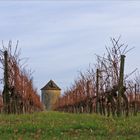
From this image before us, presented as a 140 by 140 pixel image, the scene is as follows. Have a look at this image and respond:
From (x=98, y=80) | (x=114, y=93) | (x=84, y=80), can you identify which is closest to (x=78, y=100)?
(x=84, y=80)

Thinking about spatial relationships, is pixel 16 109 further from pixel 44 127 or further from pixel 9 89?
pixel 44 127

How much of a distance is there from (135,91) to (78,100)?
7.34m

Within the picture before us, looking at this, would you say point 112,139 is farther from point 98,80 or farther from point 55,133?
point 98,80

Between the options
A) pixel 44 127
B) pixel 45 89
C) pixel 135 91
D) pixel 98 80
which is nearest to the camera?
pixel 44 127

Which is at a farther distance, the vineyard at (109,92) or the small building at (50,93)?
the small building at (50,93)

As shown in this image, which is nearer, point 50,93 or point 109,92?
point 109,92

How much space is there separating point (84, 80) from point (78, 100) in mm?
2013

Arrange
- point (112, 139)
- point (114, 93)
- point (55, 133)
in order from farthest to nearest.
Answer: point (114, 93) < point (55, 133) < point (112, 139)

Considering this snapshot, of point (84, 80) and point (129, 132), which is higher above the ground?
point (84, 80)

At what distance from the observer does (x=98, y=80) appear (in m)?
→ 33.9

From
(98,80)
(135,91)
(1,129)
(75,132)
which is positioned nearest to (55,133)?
(75,132)

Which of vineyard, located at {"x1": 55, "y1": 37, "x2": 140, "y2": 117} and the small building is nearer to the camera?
vineyard, located at {"x1": 55, "y1": 37, "x2": 140, "y2": 117}

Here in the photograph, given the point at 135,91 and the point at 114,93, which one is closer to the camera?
the point at 114,93

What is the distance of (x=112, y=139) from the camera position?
12.2 m
